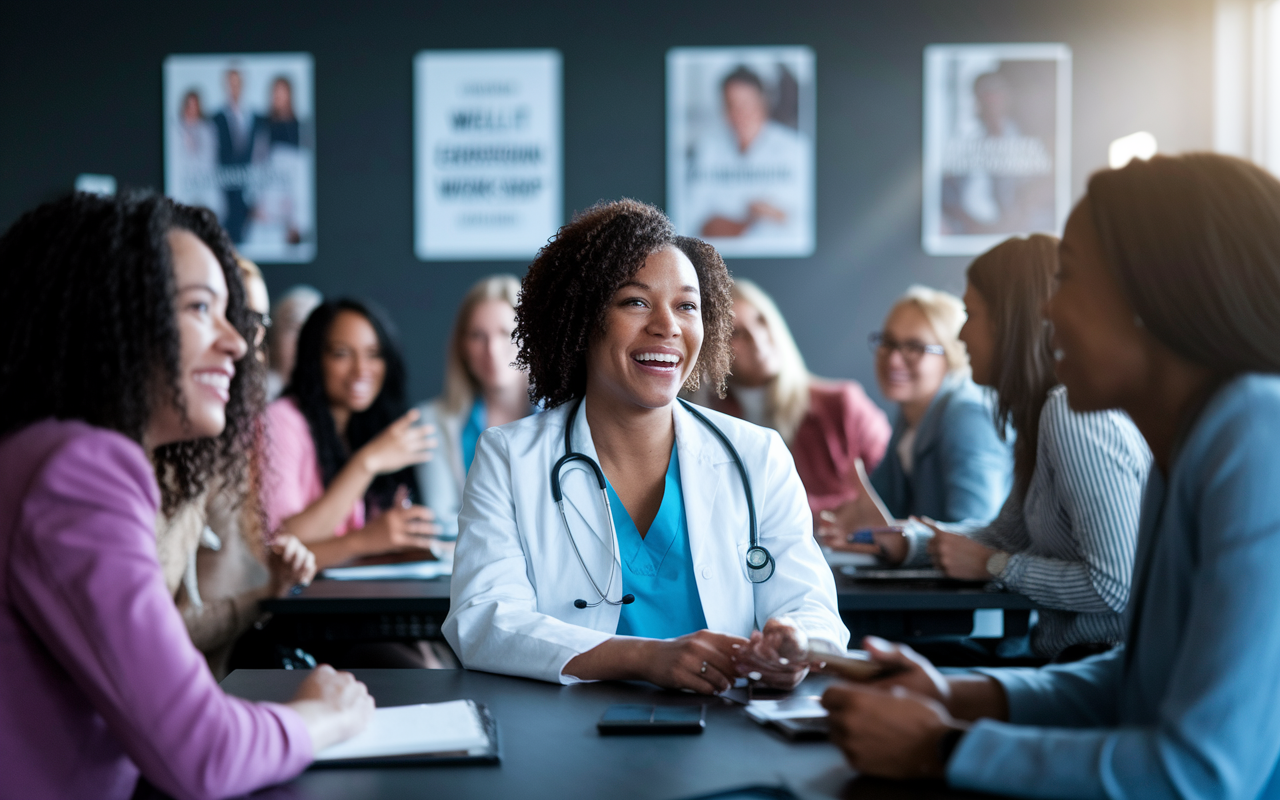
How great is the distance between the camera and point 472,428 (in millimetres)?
4301

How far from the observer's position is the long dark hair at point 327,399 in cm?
361

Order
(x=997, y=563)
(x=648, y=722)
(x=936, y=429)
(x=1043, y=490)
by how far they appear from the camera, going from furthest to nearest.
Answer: (x=936, y=429) → (x=997, y=563) → (x=1043, y=490) → (x=648, y=722)

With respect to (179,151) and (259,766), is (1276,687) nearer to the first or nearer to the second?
(259,766)

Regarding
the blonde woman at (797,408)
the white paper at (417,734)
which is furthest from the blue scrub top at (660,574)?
the blonde woman at (797,408)

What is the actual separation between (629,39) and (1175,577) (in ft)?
16.0

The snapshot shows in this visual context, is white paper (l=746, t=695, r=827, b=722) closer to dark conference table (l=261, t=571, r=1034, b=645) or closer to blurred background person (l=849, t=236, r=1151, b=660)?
blurred background person (l=849, t=236, r=1151, b=660)

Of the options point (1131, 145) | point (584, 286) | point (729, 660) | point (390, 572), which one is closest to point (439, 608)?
point (390, 572)

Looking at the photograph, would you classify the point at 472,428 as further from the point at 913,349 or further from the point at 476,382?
the point at 913,349

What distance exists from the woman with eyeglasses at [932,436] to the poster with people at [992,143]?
1.55 m

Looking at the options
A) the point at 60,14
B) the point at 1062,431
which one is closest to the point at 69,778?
the point at 1062,431

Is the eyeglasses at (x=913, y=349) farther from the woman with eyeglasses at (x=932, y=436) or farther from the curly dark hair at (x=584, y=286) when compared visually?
the curly dark hair at (x=584, y=286)

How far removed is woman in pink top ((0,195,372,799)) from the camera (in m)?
1.04

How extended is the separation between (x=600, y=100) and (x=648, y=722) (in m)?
4.62

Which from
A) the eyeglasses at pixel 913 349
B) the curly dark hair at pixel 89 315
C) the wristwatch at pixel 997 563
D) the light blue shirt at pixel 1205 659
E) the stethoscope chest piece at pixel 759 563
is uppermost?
the curly dark hair at pixel 89 315
